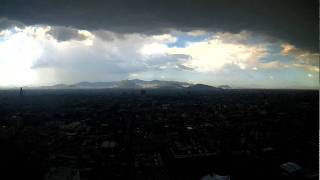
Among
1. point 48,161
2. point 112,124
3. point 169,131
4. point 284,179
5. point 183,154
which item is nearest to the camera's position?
point 284,179

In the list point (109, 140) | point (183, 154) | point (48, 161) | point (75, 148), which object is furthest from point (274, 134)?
point (48, 161)

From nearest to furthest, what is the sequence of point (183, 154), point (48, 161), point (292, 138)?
point (48, 161), point (183, 154), point (292, 138)

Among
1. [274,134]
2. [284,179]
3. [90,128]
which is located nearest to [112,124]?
[90,128]

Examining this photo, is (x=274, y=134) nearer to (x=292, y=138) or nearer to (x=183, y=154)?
(x=292, y=138)

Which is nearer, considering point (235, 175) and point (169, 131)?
point (235, 175)

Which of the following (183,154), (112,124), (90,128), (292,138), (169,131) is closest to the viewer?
(183,154)

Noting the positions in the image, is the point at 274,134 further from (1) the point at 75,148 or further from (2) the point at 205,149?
(1) the point at 75,148

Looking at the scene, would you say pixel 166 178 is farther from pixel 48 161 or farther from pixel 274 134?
pixel 274 134

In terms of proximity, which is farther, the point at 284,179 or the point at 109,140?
the point at 109,140

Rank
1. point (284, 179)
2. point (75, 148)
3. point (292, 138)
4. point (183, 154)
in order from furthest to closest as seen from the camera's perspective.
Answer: point (292, 138)
point (75, 148)
point (183, 154)
point (284, 179)
